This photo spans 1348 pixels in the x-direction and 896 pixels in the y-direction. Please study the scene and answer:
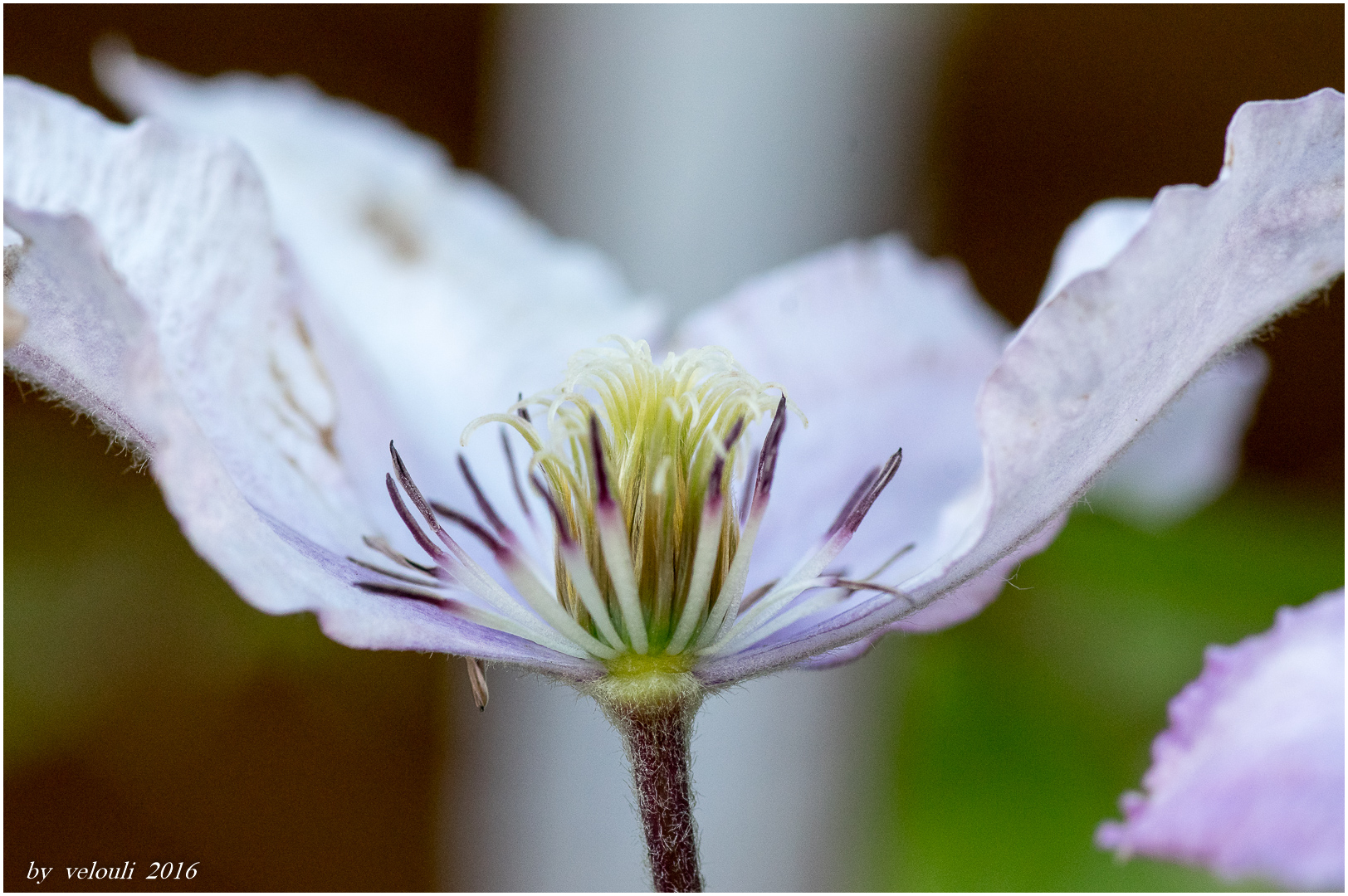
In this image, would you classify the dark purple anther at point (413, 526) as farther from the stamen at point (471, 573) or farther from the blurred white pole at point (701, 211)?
the blurred white pole at point (701, 211)

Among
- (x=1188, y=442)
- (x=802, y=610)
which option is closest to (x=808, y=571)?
(x=802, y=610)

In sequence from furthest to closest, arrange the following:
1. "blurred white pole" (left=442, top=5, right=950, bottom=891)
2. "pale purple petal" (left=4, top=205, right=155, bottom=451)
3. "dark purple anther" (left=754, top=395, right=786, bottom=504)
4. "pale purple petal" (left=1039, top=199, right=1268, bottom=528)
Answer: "blurred white pole" (left=442, top=5, right=950, bottom=891) → "pale purple petal" (left=1039, top=199, right=1268, bottom=528) → "dark purple anther" (left=754, top=395, right=786, bottom=504) → "pale purple petal" (left=4, top=205, right=155, bottom=451)

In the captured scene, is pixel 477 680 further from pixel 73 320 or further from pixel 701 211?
pixel 701 211

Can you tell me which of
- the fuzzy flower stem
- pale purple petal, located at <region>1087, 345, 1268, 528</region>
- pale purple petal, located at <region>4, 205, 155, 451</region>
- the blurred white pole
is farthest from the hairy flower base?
the blurred white pole

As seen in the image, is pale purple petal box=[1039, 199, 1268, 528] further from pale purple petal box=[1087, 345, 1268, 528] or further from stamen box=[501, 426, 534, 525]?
stamen box=[501, 426, 534, 525]

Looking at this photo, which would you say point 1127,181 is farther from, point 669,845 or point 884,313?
point 669,845

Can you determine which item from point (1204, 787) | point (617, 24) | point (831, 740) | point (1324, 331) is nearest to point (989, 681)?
point (831, 740)
